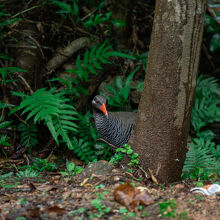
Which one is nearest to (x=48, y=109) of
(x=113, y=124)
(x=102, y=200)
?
(x=113, y=124)

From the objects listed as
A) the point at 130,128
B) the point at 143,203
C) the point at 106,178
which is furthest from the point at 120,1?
the point at 143,203

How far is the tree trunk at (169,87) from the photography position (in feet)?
7.38

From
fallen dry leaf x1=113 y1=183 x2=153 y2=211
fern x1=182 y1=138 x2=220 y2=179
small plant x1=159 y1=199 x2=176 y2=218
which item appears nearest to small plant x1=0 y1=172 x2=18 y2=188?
fallen dry leaf x1=113 y1=183 x2=153 y2=211

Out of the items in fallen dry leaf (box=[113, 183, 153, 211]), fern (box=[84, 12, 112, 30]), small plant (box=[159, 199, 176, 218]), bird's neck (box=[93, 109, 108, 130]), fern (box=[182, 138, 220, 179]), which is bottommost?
fern (box=[182, 138, 220, 179])

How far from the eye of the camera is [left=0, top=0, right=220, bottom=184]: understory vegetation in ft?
11.9

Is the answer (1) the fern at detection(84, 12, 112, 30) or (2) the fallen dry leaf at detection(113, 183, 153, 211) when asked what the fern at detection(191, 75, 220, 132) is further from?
(2) the fallen dry leaf at detection(113, 183, 153, 211)

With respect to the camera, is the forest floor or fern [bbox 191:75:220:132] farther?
fern [bbox 191:75:220:132]

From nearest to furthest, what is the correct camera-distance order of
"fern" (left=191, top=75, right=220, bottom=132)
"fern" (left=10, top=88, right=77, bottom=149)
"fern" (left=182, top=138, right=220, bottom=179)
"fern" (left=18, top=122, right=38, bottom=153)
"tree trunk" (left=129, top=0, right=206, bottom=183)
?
"tree trunk" (left=129, top=0, right=206, bottom=183), "fern" (left=182, top=138, right=220, bottom=179), "fern" (left=10, top=88, right=77, bottom=149), "fern" (left=18, top=122, right=38, bottom=153), "fern" (left=191, top=75, right=220, bottom=132)

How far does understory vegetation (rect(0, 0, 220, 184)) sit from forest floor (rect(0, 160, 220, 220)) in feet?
2.93

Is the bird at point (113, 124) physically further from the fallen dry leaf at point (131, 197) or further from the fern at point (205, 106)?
the fallen dry leaf at point (131, 197)

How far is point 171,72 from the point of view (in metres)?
2.30

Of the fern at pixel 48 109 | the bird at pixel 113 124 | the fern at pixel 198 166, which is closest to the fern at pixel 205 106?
the bird at pixel 113 124

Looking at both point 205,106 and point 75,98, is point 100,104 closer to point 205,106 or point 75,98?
point 75,98

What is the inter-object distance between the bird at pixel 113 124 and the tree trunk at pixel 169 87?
1.35 meters
